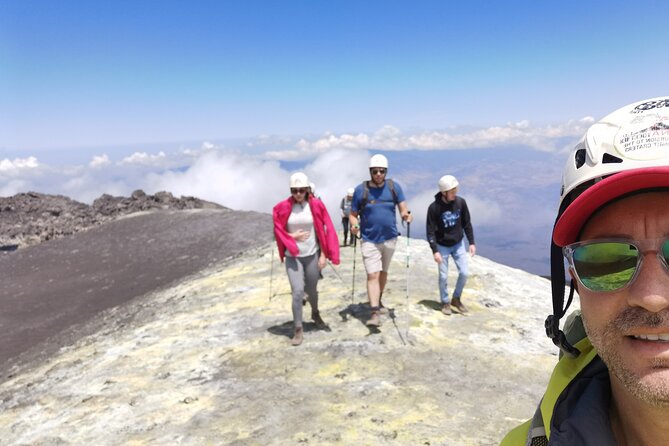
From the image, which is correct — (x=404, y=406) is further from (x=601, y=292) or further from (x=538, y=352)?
(x=601, y=292)

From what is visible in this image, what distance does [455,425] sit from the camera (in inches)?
220

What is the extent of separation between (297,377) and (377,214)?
339 centimetres

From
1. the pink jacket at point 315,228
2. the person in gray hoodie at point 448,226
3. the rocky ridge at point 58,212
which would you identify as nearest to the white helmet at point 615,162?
the pink jacket at point 315,228

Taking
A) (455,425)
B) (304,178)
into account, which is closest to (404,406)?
(455,425)

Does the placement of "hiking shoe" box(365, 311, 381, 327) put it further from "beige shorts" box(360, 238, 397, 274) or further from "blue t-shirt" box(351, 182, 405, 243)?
"blue t-shirt" box(351, 182, 405, 243)

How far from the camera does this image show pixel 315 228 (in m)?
8.53

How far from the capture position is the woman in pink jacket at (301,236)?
8383 mm

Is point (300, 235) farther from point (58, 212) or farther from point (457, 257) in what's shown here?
point (58, 212)

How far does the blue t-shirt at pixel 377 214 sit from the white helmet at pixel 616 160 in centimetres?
665

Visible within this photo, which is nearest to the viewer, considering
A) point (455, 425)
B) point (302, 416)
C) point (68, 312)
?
point (455, 425)

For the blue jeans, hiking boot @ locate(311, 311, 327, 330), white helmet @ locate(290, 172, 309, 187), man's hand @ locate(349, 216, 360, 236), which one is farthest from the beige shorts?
white helmet @ locate(290, 172, 309, 187)

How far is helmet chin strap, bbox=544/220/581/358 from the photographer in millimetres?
2148

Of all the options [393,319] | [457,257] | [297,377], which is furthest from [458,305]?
[297,377]

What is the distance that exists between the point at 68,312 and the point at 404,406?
16.4m
